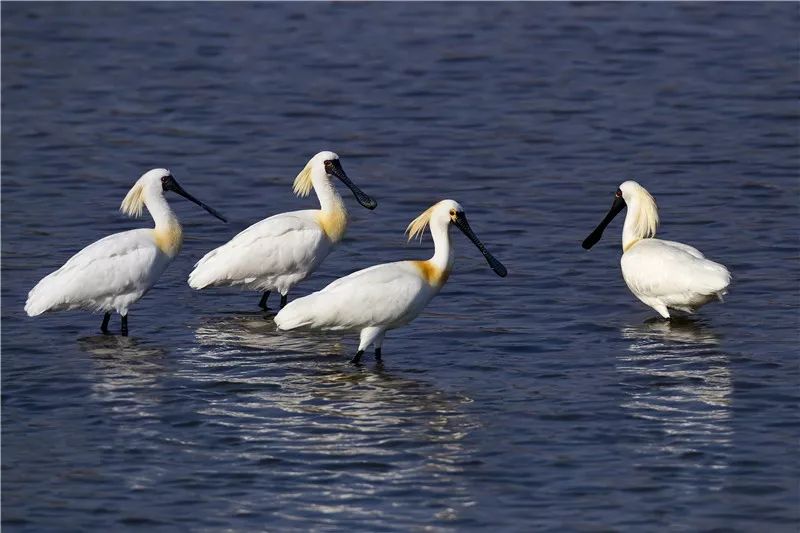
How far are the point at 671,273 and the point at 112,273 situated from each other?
4.26m

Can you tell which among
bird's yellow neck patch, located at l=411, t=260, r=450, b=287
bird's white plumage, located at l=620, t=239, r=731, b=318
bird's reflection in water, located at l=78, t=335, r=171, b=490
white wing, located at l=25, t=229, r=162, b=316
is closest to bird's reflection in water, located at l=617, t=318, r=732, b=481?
bird's white plumage, located at l=620, t=239, r=731, b=318

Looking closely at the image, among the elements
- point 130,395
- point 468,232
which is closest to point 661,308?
point 468,232

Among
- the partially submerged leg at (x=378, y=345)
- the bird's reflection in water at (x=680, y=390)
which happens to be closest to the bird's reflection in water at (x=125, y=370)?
the partially submerged leg at (x=378, y=345)

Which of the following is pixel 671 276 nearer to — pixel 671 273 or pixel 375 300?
pixel 671 273

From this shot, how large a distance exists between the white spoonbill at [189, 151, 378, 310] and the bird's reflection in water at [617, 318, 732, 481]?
8.77 feet

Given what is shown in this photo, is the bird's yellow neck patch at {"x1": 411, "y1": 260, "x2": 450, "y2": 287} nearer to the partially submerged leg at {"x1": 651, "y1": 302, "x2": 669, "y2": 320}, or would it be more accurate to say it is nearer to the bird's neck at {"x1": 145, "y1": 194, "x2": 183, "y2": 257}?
the partially submerged leg at {"x1": 651, "y1": 302, "x2": 669, "y2": 320}

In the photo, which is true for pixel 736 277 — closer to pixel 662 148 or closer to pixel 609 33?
pixel 662 148

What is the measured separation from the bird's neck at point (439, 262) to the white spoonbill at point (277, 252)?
6.22ft

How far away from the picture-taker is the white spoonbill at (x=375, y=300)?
1225 cm

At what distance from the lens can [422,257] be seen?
53.0ft

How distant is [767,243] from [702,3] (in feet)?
38.9

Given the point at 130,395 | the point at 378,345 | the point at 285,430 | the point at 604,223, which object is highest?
the point at 604,223

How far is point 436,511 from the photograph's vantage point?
9594 millimetres

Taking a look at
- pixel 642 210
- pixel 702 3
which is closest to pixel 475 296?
pixel 642 210
